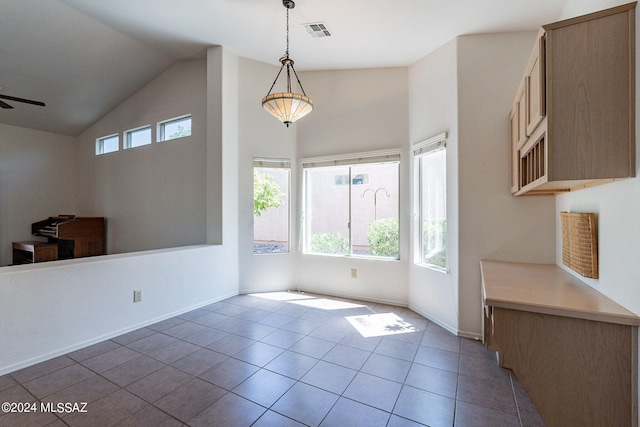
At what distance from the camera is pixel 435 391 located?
2.07 meters

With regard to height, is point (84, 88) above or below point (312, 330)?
above

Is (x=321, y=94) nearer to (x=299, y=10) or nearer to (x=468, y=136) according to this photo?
(x=299, y=10)

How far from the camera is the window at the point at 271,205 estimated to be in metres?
4.38

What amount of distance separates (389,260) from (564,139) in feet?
8.92

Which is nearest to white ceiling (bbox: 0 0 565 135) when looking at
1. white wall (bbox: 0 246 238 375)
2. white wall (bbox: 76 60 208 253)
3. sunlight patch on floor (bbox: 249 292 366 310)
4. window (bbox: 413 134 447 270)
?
white wall (bbox: 76 60 208 253)

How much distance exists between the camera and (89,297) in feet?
8.97

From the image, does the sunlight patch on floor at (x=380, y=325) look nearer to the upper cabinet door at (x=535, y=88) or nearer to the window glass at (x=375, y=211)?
the window glass at (x=375, y=211)

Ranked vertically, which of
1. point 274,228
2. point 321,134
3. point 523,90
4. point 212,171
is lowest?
point 274,228

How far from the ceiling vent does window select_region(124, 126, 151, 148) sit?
11.7ft

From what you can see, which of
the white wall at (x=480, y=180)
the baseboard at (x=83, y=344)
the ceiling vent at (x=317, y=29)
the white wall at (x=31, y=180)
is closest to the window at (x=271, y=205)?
the baseboard at (x=83, y=344)

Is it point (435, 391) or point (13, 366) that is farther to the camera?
point (13, 366)

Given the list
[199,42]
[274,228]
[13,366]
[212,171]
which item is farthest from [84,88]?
[13,366]

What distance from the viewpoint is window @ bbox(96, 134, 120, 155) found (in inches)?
223

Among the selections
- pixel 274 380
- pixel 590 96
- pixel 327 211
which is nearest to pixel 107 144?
pixel 327 211
